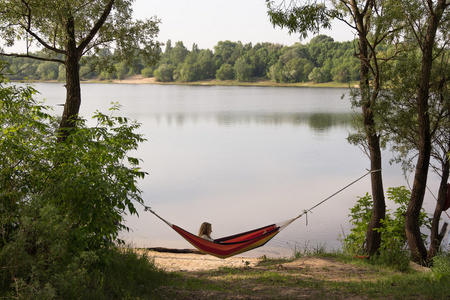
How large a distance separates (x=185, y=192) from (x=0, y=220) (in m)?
7.24

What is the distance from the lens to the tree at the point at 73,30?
4.94 meters

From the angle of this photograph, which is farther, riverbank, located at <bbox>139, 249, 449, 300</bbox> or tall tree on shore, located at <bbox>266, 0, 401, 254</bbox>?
tall tree on shore, located at <bbox>266, 0, 401, 254</bbox>

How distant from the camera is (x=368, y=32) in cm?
547

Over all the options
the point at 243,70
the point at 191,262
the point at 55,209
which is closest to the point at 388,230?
the point at 191,262

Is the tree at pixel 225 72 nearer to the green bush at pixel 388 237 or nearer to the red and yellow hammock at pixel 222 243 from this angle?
the green bush at pixel 388 237

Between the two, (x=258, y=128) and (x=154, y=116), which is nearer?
(x=258, y=128)

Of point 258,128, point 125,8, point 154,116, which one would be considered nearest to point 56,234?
point 125,8

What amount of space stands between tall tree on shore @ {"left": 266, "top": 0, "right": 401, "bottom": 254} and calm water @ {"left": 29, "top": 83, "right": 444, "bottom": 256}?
0.87m

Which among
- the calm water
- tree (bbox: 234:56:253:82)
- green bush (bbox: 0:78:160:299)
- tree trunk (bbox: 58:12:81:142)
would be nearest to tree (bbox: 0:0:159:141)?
tree trunk (bbox: 58:12:81:142)

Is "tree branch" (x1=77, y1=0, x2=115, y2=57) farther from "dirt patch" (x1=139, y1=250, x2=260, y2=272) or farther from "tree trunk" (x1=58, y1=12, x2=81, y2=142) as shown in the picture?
"dirt patch" (x1=139, y1=250, x2=260, y2=272)

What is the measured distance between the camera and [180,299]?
10.4ft

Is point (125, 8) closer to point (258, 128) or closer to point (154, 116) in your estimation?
point (258, 128)

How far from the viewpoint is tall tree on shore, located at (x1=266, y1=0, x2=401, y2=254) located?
4.83m

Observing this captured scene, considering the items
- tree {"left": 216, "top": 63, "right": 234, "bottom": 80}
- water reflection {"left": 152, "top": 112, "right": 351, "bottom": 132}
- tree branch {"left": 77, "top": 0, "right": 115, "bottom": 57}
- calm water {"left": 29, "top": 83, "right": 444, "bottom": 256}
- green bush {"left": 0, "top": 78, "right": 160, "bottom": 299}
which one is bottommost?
calm water {"left": 29, "top": 83, "right": 444, "bottom": 256}
